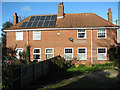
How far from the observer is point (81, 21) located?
1639 centimetres

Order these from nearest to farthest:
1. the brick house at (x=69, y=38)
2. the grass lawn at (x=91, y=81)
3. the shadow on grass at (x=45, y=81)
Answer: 1. the grass lawn at (x=91, y=81)
2. the shadow on grass at (x=45, y=81)
3. the brick house at (x=69, y=38)

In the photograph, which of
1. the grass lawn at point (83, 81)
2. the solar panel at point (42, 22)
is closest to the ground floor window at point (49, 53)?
the solar panel at point (42, 22)

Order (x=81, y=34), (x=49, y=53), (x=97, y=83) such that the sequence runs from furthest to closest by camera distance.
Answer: (x=49, y=53)
(x=81, y=34)
(x=97, y=83)

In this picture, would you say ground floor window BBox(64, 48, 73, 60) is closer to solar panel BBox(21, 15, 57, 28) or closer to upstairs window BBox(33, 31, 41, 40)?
solar panel BBox(21, 15, 57, 28)

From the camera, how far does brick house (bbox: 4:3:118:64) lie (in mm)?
14742

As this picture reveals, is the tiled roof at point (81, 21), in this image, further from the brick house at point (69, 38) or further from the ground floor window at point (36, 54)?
the ground floor window at point (36, 54)

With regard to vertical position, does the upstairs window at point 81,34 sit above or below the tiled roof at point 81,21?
below

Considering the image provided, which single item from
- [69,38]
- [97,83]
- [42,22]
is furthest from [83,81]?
[42,22]

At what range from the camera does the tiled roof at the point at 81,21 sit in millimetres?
15180

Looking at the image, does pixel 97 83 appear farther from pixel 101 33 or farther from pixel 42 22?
pixel 42 22

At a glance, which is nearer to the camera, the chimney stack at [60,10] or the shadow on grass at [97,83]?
the shadow on grass at [97,83]

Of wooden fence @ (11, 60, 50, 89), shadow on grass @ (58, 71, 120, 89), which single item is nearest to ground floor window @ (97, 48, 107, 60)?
shadow on grass @ (58, 71, 120, 89)

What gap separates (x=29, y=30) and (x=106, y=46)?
11.6 meters

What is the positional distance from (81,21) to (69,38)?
12.1 ft
